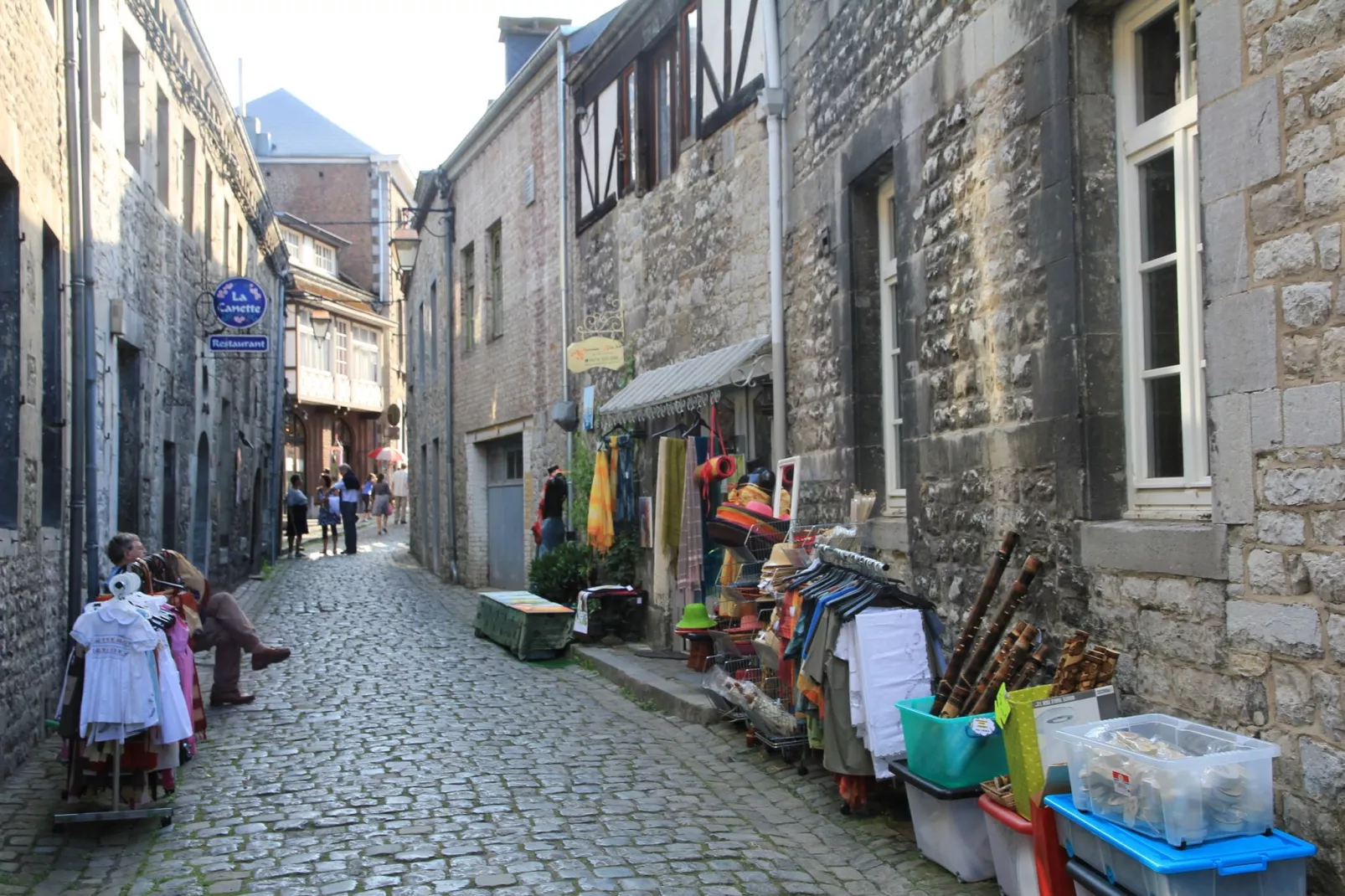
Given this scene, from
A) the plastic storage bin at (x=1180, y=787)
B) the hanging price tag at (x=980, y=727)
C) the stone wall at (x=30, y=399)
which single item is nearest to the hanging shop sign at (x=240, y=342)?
the stone wall at (x=30, y=399)

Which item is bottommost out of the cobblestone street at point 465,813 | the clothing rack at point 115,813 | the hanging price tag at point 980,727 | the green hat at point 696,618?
the cobblestone street at point 465,813

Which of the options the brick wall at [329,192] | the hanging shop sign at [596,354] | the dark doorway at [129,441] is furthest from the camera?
the brick wall at [329,192]

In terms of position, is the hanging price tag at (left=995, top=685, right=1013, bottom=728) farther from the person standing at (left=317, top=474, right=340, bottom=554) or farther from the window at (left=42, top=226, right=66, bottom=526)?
the person standing at (left=317, top=474, right=340, bottom=554)

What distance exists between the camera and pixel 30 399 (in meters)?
7.12

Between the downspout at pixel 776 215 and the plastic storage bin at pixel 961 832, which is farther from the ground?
the downspout at pixel 776 215

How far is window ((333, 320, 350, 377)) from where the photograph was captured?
39031 mm

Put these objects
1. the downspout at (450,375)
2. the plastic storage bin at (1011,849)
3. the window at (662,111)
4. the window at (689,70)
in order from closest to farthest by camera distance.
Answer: the plastic storage bin at (1011,849) → the window at (689,70) → the window at (662,111) → the downspout at (450,375)

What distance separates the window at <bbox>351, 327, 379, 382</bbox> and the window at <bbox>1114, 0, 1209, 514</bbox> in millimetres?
37036

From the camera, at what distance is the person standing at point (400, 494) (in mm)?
35562

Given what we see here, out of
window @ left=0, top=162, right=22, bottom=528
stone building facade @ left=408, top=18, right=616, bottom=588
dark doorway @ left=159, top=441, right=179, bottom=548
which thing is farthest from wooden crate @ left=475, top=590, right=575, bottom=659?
window @ left=0, top=162, right=22, bottom=528

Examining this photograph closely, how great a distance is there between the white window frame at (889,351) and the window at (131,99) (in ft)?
23.3

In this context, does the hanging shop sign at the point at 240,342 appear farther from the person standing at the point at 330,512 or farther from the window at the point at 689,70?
the person standing at the point at 330,512

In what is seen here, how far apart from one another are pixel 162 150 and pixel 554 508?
5.34 m

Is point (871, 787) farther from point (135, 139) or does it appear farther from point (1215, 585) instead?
point (135, 139)
